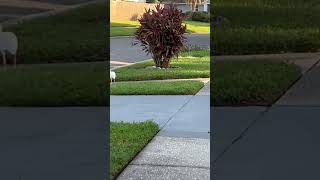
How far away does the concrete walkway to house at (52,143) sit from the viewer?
17.5 feet

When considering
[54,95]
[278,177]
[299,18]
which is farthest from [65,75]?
[299,18]

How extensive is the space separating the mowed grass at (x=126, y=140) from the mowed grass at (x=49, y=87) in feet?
2.98

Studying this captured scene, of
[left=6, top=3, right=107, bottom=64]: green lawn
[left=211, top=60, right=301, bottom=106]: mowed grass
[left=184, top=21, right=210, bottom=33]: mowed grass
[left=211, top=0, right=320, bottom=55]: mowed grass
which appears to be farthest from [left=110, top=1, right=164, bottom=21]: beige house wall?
[left=6, top=3, right=107, bottom=64]: green lawn

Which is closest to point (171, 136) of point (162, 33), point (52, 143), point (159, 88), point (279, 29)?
Answer: point (52, 143)

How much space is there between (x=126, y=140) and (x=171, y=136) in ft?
2.02

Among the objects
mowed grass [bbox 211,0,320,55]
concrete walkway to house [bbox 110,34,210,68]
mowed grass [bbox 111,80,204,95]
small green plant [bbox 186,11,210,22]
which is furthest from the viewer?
small green plant [bbox 186,11,210,22]

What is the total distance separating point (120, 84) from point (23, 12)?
5362mm

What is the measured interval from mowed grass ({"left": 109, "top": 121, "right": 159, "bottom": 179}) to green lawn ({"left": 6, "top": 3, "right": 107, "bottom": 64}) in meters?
0.92

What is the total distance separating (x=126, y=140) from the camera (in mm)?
6434

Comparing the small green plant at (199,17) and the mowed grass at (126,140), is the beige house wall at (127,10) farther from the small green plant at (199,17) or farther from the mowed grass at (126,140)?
the mowed grass at (126,140)

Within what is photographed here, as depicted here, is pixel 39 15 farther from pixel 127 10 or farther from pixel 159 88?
pixel 127 10

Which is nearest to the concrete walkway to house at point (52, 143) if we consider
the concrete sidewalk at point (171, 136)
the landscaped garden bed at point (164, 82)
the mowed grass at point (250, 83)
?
the concrete sidewalk at point (171, 136)

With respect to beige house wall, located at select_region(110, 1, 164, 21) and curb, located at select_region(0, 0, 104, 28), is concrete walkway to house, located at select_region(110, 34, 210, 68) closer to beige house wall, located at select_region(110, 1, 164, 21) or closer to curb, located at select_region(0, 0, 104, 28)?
curb, located at select_region(0, 0, 104, 28)

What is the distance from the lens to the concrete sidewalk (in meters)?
5.26
